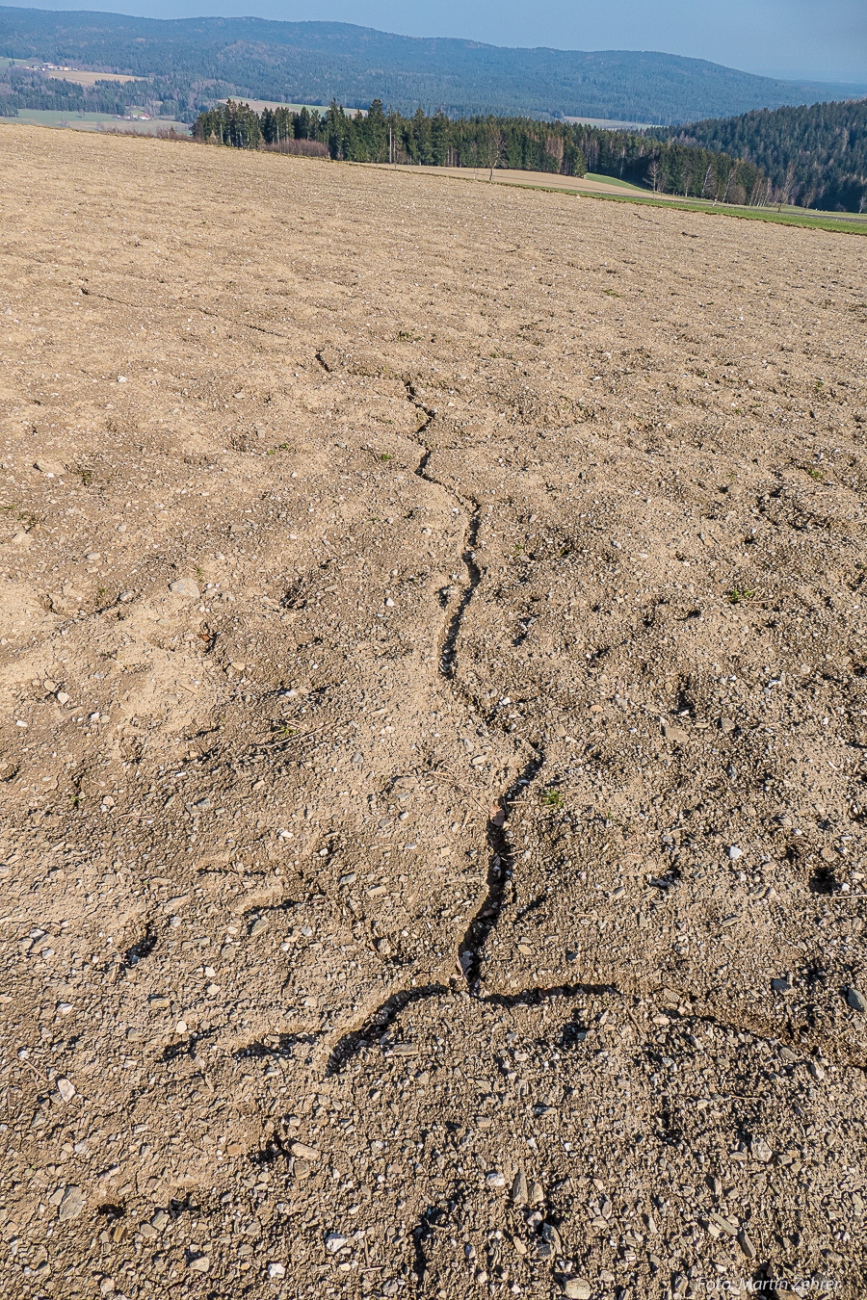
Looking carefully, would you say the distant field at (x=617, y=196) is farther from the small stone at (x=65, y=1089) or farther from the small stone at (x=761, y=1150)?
the small stone at (x=65, y=1089)

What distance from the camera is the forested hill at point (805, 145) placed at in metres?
127

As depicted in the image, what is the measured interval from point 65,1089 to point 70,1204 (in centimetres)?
43

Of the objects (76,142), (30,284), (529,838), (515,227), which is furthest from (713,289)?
(76,142)

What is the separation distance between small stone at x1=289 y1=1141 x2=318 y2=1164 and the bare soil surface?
0.4 inches

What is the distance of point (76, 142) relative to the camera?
28406 millimetres

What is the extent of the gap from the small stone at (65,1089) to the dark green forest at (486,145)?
7853 centimetres

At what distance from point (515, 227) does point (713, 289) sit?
755 centimetres

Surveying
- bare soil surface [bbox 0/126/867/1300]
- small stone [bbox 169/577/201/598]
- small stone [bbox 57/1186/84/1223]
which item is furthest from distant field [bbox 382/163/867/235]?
small stone [bbox 57/1186/84/1223]

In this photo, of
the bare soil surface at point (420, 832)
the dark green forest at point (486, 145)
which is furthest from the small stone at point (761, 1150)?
the dark green forest at point (486, 145)

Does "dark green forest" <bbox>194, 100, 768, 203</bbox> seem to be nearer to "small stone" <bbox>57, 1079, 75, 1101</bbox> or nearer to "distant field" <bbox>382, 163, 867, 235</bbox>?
"distant field" <bbox>382, 163, 867, 235</bbox>

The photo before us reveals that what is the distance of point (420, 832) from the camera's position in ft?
14.5

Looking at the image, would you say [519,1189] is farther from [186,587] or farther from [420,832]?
[186,587]

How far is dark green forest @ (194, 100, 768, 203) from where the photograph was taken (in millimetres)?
73938

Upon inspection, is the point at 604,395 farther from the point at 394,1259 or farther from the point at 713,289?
the point at 394,1259
